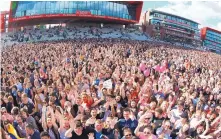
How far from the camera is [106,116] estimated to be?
4199mm

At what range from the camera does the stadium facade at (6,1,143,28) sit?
26.0 m

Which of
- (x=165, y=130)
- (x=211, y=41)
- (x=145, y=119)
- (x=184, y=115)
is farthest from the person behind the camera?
(x=211, y=41)

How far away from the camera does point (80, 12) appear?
30047 mm

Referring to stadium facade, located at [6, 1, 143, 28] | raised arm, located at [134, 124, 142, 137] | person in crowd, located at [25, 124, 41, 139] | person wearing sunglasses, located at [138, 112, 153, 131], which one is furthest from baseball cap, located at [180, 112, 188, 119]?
stadium facade, located at [6, 1, 143, 28]

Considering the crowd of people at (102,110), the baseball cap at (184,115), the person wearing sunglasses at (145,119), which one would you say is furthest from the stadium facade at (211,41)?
the person wearing sunglasses at (145,119)

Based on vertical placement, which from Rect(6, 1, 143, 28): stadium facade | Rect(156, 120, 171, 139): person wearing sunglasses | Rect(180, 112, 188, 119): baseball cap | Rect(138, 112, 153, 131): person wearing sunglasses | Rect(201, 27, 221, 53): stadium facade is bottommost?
Rect(156, 120, 171, 139): person wearing sunglasses

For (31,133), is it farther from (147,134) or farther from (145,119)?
(145,119)

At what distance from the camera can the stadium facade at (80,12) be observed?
26.0m

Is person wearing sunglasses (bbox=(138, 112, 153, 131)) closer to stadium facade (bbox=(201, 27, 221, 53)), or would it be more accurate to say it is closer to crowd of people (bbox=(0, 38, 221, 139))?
crowd of people (bbox=(0, 38, 221, 139))

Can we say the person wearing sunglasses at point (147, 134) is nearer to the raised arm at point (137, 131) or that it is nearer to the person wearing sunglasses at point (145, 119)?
the raised arm at point (137, 131)

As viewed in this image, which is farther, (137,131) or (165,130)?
(165,130)

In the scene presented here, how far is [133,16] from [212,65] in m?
26.8

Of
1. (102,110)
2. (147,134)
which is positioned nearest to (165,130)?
(147,134)

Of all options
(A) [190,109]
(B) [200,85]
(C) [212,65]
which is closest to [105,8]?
(C) [212,65]
